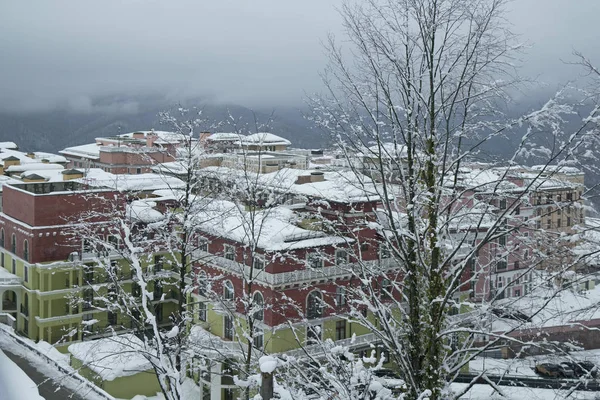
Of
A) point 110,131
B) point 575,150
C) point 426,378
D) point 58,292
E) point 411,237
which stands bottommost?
point 58,292

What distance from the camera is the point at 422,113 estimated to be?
24.2 ft

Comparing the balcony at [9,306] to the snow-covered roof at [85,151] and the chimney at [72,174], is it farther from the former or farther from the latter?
the snow-covered roof at [85,151]

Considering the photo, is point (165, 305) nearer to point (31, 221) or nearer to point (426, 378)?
point (31, 221)

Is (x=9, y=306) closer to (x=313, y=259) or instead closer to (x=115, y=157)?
(x=313, y=259)

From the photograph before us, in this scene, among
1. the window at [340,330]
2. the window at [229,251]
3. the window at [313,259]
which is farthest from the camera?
the window at [340,330]

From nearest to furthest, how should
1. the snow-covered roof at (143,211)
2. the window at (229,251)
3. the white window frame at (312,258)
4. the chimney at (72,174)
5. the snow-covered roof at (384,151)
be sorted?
the snow-covered roof at (384,151)
the white window frame at (312,258)
the snow-covered roof at (143,211)
the window at (229,251)
the chimney at (72,174)

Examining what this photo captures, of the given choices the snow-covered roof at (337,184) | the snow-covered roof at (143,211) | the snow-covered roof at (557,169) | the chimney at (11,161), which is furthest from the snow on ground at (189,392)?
the chimney at (11,161)

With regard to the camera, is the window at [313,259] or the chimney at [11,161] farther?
the chimney at [11,161]

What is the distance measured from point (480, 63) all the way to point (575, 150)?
1.48 m

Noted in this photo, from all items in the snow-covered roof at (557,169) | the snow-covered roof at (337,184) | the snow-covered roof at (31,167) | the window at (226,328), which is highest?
the snow-covered roof at (31,167)

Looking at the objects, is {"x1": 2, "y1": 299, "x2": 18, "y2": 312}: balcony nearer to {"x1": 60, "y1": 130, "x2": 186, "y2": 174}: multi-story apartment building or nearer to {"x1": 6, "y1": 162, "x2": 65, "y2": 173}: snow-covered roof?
{"x1": 6, "y1": 162, "x2": 65, "y2": 173}: snow-covered roof

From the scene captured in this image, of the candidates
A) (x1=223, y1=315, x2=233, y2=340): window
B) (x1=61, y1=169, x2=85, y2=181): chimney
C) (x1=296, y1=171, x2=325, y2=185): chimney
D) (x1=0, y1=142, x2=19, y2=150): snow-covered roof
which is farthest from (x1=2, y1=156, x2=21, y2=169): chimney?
(x1=223, y1=315, x2=233, y2=340): window

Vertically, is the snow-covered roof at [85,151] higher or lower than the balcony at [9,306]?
higher

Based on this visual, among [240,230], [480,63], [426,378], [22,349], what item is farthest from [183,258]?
[22,349]
